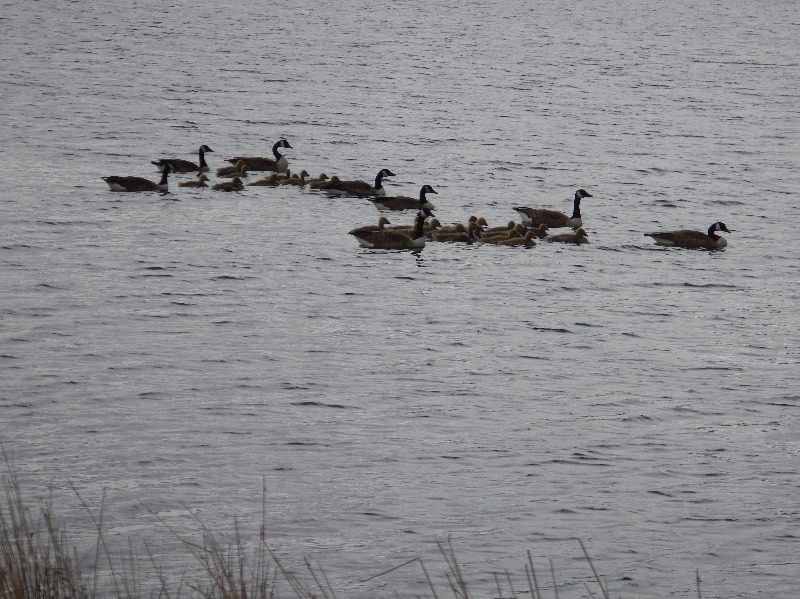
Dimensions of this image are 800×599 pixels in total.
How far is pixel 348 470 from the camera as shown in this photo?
15.7 m

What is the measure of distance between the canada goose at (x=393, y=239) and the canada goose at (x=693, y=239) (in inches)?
214

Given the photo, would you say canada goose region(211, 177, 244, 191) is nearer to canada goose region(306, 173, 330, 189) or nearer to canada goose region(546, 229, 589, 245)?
canada goose region(306, 173, 330, 189)

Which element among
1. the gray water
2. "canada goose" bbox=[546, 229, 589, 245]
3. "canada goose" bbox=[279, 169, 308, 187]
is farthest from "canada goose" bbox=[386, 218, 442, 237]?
"canada goose" bbox=[279, 169, 308, 187]

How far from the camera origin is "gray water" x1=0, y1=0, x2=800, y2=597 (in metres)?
14.3

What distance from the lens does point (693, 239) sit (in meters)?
29.9

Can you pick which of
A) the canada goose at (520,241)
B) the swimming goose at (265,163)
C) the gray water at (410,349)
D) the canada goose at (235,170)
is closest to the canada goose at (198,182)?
the gray water at (410,349)

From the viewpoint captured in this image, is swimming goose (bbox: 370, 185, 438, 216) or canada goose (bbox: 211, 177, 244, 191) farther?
canada goose (bbox: 211, 177, 244, 191)

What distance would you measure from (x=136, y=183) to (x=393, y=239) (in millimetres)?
7672

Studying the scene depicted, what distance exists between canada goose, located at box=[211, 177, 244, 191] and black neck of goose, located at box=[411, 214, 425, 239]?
6.87 metres

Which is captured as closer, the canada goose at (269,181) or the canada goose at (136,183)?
the canada goose at (136,183)

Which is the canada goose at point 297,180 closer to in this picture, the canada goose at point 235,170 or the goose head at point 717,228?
the canada goose at point 235,170

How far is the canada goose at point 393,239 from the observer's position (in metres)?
28.1

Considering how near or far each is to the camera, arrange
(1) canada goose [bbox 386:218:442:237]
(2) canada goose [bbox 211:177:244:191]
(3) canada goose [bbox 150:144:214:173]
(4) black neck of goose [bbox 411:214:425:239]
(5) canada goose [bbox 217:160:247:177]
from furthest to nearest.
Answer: (5) canada goose [bbox 217:160:247:177] < (3) canada goose [bbox 150:144:214:173] < (2) canada goose [bbox 211:177:244:191] < (1) canada goose [bbox 386:218:442:237] < (4) black neck of goose [bbox 411:214:425:239]

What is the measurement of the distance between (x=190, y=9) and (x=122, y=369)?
92.2m
